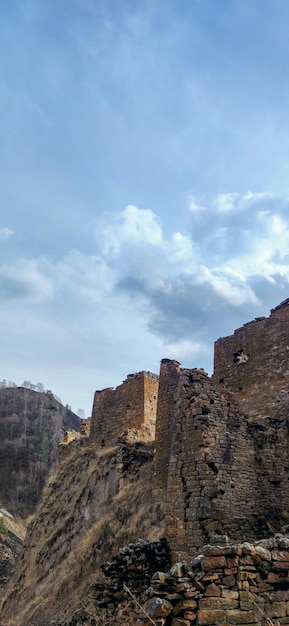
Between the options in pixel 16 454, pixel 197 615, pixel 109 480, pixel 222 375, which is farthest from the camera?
pixel 16 454

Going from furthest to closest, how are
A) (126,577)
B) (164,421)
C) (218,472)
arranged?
(164,421) < (218,472) < (126,577)

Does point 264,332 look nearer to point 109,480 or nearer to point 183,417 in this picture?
point 183,417

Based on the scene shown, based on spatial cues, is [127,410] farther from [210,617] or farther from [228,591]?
[210,617]

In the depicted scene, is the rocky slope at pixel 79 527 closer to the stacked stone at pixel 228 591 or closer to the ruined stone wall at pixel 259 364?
the ruined stone wall at pixel 259 364

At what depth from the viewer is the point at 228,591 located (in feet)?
20.6

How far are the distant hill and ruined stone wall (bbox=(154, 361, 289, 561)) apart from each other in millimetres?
59427

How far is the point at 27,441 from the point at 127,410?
192ft

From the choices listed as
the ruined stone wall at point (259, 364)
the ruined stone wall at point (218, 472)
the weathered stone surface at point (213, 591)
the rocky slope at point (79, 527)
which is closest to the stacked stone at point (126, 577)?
the ruined stone wall at point (218, 472)

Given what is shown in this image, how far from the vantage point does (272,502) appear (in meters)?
11.4

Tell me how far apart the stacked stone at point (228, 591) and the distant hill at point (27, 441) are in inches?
2499

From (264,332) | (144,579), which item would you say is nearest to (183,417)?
(144,579)

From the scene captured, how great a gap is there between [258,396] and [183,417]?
17.7ft

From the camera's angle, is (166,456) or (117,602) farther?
(166,456)

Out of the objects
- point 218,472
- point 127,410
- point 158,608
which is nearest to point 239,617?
point 158,608
